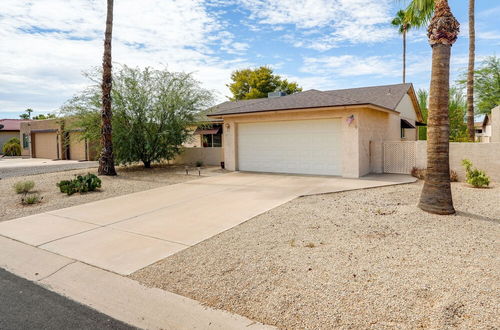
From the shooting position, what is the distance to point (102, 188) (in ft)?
37.0

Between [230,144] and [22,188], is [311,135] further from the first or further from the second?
[22,188]

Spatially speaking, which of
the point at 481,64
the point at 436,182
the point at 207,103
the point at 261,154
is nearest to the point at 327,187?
the point at 436,182

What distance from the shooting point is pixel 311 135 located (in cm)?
1345

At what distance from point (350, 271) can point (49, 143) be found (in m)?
31.2

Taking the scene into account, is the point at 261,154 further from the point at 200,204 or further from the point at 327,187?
the point at 200,204

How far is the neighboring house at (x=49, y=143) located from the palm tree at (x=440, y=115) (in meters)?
23.9

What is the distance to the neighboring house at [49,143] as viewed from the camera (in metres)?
25.7

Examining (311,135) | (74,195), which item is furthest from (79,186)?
(311,135)

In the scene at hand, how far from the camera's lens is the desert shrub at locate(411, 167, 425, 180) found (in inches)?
472

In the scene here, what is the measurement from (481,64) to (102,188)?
32.4m

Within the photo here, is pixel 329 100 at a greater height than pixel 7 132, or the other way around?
pixel 7 132

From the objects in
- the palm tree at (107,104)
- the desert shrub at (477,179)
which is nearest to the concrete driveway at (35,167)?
the palm tree at (107,104)

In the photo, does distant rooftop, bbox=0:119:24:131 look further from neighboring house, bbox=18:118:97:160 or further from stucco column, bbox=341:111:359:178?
stucco column, bbox=341:111:359:178

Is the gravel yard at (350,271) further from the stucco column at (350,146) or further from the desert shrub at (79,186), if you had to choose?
the desert shrub at (79,186)
